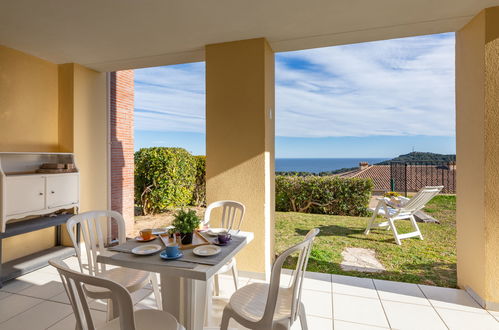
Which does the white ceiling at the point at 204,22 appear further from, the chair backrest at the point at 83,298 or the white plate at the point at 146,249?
the chair backrest at the point at 83,298

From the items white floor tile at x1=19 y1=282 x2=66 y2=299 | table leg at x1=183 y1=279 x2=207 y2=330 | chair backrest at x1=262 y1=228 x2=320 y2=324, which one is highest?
chair backrest at x1=262 y1=228 x2=320 y2=324

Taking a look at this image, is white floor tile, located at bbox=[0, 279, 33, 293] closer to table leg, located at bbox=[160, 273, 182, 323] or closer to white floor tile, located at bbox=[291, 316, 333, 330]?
table leg, located at bbox=[160, 273, 182, 323]

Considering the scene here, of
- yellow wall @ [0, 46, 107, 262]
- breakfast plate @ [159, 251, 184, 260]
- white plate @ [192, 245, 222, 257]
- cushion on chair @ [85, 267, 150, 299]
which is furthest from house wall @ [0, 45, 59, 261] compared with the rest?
white plate @ [192, 245, 222, 257]

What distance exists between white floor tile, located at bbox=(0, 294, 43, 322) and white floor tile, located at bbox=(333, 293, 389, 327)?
2838mm

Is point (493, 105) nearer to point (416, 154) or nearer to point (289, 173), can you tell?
point (289, 173)

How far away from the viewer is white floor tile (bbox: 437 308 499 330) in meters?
2.18

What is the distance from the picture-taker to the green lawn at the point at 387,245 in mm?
3269

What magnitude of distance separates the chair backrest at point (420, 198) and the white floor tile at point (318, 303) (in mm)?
2504

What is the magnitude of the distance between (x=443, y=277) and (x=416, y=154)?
1405cm

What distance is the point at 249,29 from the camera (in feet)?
9.23

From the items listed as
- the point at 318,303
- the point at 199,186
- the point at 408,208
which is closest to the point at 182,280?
the point at 318,303

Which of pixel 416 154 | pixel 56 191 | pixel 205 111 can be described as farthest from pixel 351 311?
pixel 416 154

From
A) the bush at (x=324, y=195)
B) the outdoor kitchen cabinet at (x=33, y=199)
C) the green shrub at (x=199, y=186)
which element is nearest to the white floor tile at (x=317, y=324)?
the outdoor kitchen cabinet at (x=33, y=199)

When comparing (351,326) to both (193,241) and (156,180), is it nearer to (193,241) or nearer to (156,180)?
(193,241)
